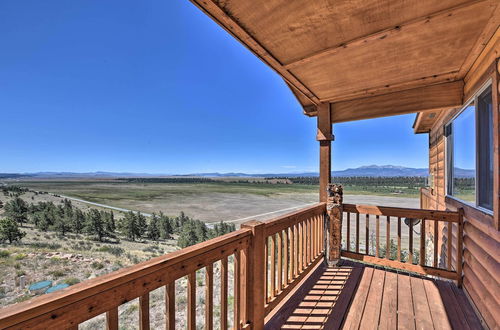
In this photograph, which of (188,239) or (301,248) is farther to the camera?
(188,239)

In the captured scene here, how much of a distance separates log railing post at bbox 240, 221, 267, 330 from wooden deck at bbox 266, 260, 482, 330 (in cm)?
28

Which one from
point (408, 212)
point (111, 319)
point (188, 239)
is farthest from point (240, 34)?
point (188, 239)

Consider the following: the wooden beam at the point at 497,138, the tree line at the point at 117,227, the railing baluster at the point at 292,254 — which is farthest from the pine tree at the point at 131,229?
the wooden beam at the point at 497,138

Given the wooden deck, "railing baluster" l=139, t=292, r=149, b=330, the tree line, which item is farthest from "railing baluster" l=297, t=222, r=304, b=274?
the tree line

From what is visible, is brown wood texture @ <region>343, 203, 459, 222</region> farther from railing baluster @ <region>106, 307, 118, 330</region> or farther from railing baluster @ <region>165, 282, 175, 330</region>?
railing baluster @ <region>106, 307, 118, 330</region>

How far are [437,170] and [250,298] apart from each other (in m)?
4.94

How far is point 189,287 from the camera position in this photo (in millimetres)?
1268

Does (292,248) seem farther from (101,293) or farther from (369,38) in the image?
(369,38)

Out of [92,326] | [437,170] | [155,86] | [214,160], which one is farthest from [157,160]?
[437,170]

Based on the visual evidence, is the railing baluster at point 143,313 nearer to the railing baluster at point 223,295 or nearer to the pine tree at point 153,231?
the railing baluster at point 223,295

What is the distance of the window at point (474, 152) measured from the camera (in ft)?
6.70

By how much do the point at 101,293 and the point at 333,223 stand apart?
2.90 meters

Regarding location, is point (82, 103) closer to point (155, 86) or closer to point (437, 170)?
point (155, 86)

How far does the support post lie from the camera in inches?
130
